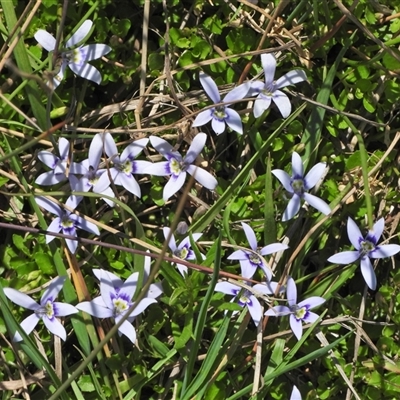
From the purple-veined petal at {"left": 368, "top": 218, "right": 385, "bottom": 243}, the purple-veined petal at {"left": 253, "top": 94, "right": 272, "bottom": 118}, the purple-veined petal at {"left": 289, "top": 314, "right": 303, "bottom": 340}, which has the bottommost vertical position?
the purple-veined petal at {"left": 289, "top": 314, "right": 303, "bottom": 340}

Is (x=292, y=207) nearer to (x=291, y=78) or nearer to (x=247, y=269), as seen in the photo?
(x=247, y=269)

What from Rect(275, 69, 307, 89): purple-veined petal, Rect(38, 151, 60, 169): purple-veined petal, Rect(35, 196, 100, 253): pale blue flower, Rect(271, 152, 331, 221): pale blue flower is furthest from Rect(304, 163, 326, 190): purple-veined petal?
Rect(38, 151, 60, 169): purple-veined petal

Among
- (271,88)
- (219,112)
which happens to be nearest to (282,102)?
(271,88)

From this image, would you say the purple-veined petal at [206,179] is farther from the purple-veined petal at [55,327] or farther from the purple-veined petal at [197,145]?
the purple-veined petal at [55,327]

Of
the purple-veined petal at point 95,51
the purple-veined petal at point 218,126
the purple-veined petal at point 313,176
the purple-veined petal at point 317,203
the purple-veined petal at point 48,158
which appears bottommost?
the purple-veined petal at point 317,203

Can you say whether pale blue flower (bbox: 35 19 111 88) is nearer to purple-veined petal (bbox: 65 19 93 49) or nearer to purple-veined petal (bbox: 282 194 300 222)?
purple-veined petal (bbox: 65 19 93 49)

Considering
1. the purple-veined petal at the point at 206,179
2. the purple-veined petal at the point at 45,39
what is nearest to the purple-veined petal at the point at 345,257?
the purple-veined petal at the point at 206,179

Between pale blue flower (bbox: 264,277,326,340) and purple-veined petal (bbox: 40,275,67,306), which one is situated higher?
purple-veined petal (bbox: 40,275,67,306)

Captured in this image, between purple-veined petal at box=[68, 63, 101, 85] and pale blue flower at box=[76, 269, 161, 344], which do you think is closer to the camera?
pale blue flower at box=[76, 269, 161, 344]
